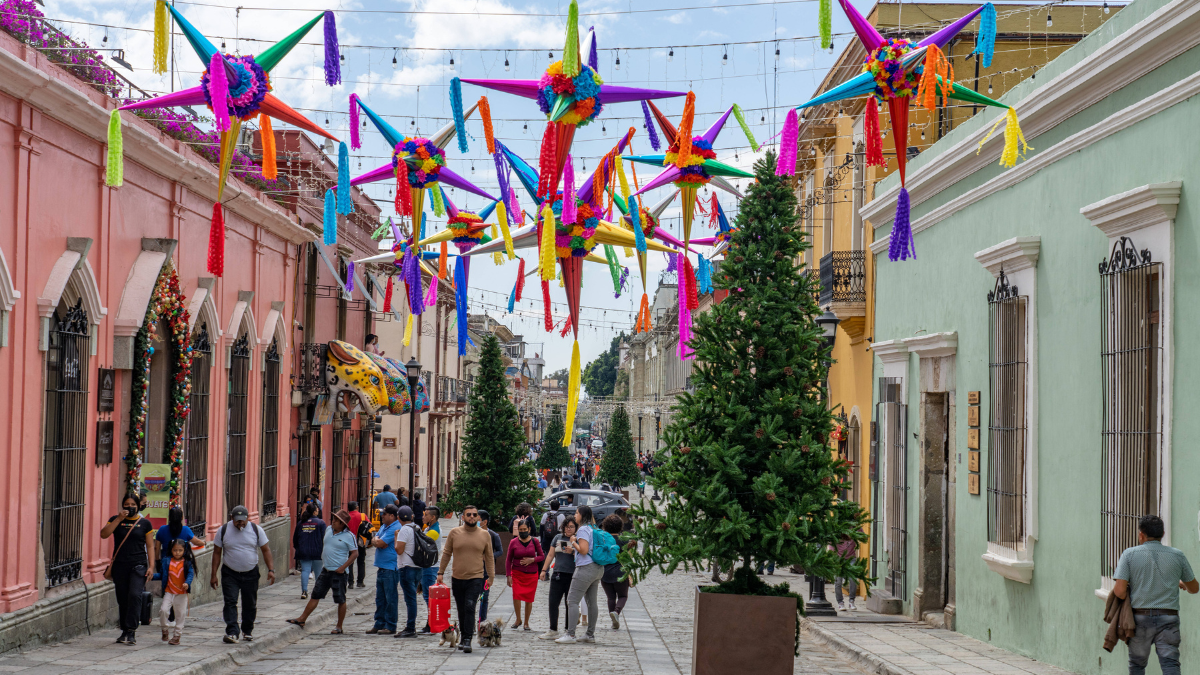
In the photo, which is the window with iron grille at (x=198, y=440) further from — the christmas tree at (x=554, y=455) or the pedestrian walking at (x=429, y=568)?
the christmas tree at (x=554, y=455)

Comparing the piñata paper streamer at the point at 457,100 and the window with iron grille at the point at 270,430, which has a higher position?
the piñata paper streamer at the point at 457,100

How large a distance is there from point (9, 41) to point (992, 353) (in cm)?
1030

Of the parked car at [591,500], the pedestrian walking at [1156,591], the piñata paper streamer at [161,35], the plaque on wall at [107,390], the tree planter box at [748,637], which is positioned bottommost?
the parked car at [591,500]

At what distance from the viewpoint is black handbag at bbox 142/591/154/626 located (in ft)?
42.1

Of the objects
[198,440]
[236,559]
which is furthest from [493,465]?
[236,559]

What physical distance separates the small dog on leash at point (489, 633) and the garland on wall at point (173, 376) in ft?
15.9

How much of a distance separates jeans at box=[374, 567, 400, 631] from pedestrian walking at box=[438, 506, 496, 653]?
5.05 ft

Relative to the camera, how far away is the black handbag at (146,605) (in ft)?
42.1

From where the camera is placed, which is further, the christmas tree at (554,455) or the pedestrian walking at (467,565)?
the christmas tree at (554,455)

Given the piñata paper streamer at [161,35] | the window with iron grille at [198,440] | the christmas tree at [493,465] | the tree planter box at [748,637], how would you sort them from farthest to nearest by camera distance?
the christmas tree at [493,465] → the window with iron grille at [198,440] → the tree planter box at [748,637] → the piñata paper streamer at [161,35]

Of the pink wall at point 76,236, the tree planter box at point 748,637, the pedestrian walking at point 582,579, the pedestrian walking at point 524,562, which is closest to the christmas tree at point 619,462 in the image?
the pink wall at point 76,236

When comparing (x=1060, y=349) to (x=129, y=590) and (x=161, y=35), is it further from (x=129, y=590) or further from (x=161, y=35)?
(x=129, y=590)

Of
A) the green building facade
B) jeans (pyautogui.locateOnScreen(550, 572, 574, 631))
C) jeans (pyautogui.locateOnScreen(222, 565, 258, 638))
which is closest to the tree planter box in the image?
the green building facade

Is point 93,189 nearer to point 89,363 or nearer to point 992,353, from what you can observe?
point 89,363
